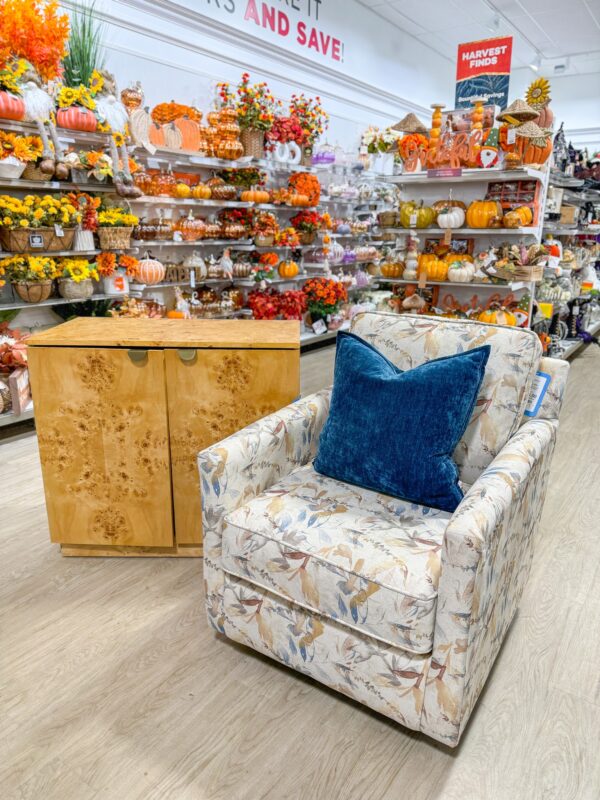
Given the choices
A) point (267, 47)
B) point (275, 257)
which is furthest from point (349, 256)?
point (267, 47)

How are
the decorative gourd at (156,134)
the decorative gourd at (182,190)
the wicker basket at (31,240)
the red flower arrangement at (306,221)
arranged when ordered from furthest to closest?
the red flower arrangement at (306,221) → the decorative gourd at (182,190) → the decorative gourd at (156,134) → the wicker basket at (31,240)

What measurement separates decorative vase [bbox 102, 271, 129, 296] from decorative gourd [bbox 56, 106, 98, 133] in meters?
0.99

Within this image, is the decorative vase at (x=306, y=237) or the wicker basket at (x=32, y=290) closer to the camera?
the wicker basket at (x=32, y=290)

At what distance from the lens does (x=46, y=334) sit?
215 cm

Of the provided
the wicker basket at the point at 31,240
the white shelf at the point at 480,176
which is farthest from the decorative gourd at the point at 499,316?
the wicker basket at the point at 31,240

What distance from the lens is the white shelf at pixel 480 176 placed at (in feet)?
11.9

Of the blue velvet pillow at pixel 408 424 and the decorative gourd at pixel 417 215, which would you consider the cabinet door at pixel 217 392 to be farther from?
the decorative gourd at pixel 417 215

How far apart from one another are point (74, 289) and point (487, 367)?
3.02m

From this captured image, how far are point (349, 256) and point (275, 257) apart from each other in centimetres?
150

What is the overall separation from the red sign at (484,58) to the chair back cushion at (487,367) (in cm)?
281

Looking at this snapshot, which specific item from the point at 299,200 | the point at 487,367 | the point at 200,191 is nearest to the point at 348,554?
the point at 487,367

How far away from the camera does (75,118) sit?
3707 millimetres

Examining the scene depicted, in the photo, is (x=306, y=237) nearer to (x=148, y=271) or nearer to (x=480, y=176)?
(x=148, y=271)

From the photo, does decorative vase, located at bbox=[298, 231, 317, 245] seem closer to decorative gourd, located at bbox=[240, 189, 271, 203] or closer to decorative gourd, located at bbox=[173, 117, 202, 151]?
decorative gourd, located at bbox=[240, 189, 271, 203]
